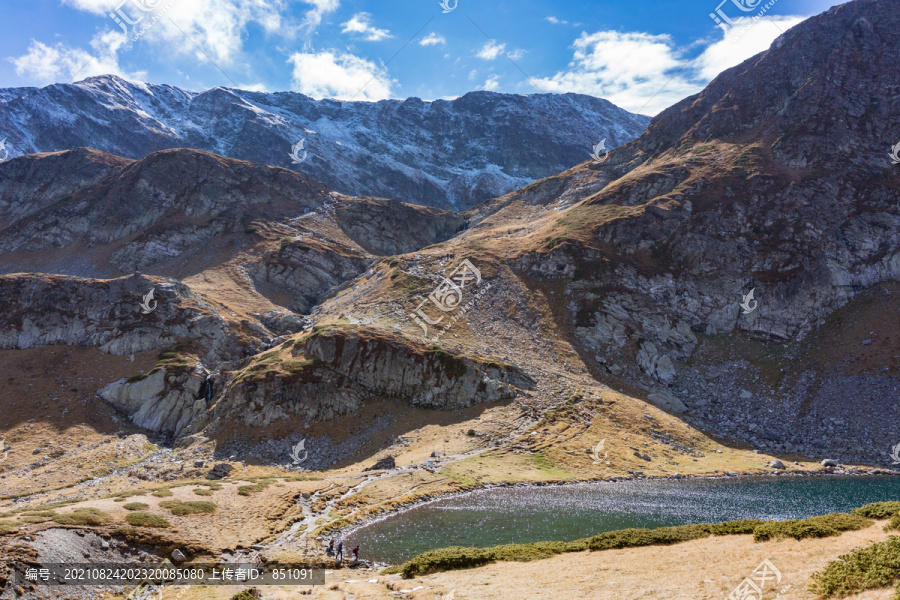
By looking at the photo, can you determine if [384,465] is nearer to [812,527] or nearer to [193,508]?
[193,508]

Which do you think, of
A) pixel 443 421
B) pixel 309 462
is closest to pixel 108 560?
pixel 309 462

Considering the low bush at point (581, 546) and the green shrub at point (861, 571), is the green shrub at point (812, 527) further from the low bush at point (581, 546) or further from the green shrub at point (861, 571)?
the green shrub at point (861, 571)

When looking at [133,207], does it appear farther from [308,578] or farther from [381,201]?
[308,578]

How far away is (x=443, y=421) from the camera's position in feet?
204

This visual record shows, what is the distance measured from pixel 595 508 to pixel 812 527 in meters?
22.2

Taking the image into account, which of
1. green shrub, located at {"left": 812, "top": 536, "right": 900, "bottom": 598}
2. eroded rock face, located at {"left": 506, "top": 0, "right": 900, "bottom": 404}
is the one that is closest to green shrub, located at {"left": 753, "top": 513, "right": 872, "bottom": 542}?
green shrub, located at {"left": 812, "top": 536, "right": 900, "bottom": 598}

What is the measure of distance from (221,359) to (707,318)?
289ft

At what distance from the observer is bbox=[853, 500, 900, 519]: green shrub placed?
875 inches

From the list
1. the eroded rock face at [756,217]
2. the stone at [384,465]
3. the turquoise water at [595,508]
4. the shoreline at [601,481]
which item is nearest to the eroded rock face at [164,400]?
the stone at [384,465]

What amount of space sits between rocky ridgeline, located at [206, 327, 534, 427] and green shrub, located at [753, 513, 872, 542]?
42319mm

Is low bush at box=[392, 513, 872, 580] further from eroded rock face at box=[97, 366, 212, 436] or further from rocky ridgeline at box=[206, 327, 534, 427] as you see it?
eroded rock face at box=[97, 366, 212, 436]

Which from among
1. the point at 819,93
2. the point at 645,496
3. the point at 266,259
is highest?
the point at 819,93

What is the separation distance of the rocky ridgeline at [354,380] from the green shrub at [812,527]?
42.3m

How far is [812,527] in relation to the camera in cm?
2172
